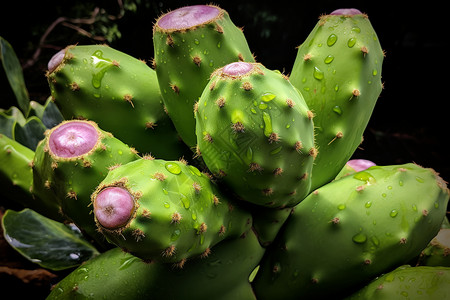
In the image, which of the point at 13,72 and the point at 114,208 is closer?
the point at 114,208

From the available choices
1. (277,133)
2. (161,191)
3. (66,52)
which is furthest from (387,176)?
(66,52)

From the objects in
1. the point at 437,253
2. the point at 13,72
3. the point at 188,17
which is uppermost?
the point at 188,17

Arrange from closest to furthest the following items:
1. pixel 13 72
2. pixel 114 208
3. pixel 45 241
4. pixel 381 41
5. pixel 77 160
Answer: pixel 114 208 → pixel 77 160 → pixel 45 241 → pixel 13 72 → pixel 381 41

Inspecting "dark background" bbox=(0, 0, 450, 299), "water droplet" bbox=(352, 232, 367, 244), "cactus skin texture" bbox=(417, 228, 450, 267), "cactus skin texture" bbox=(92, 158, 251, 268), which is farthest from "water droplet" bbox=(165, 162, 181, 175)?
"dark background" bbox=(0, 0, 450, 299)

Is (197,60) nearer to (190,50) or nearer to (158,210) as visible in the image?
(190,50)

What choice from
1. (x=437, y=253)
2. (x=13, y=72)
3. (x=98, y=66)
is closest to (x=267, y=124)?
(x=98, y=66)

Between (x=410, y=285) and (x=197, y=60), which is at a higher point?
(x=197, y=60)

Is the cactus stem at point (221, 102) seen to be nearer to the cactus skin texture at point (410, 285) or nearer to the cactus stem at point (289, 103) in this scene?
the cactus stem at point (289, 103)
